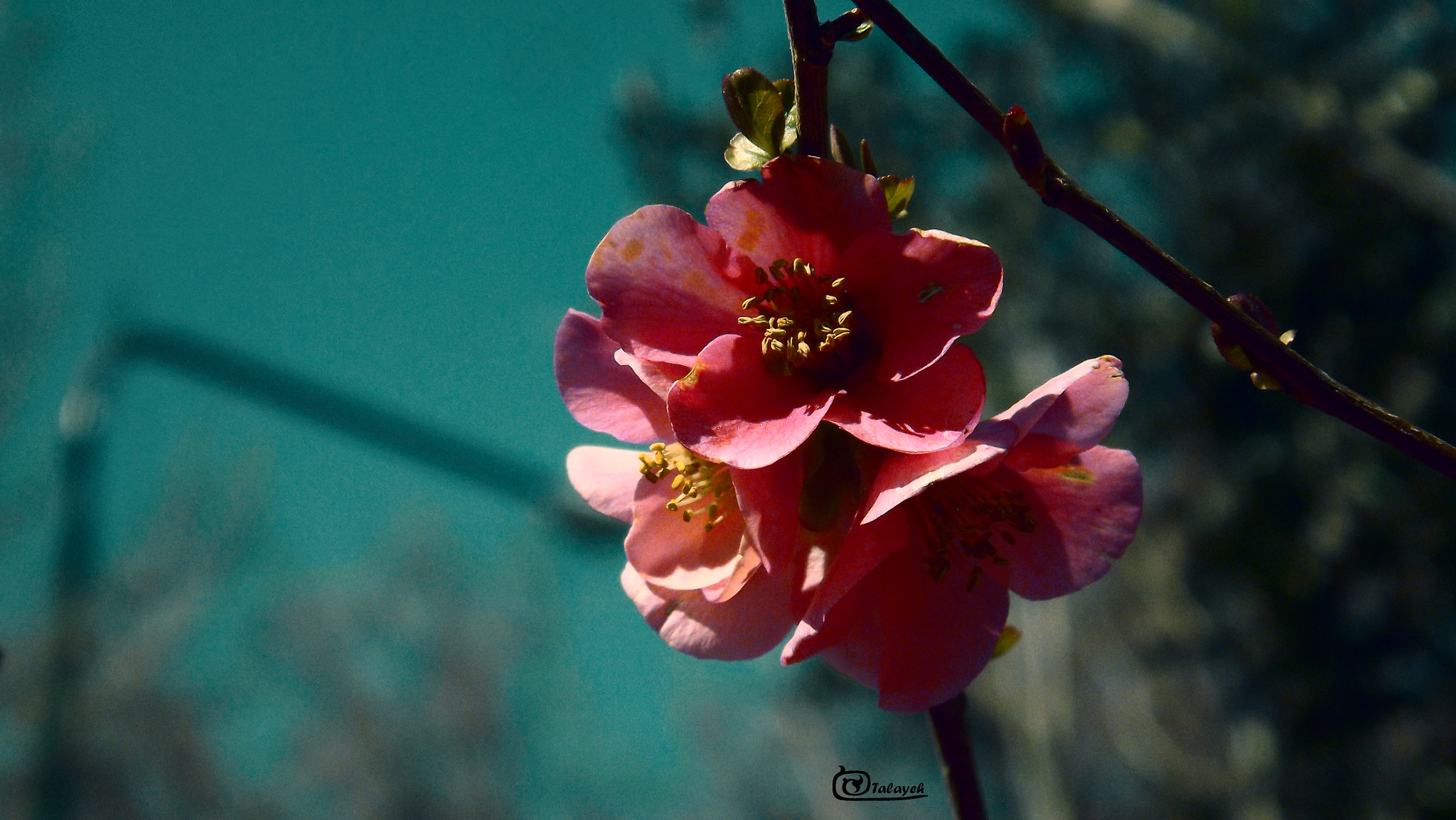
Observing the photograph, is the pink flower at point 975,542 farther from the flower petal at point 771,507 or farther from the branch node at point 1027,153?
the branch node at point 1027,153

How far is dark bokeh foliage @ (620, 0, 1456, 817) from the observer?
3.32 metres

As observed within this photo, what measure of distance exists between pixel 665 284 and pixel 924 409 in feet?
0.60

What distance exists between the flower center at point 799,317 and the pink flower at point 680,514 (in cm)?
7

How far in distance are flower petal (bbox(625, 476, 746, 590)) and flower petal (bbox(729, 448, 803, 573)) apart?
8 cm

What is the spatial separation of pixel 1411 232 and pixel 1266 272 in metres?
0.49

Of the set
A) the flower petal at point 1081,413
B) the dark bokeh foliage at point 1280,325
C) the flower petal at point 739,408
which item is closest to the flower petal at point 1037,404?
the flower petal at point 1081,413

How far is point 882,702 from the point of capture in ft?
1.88

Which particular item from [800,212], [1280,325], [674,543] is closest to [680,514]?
[674,543]

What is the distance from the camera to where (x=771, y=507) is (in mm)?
560

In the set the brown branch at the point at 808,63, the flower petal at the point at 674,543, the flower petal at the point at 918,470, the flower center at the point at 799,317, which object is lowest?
the flower petal at the point at 674,543

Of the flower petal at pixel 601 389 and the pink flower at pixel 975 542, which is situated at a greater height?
the flower petal at pixel 601 389

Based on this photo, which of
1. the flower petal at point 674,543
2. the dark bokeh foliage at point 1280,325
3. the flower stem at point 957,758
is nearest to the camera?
the flower stem at point 957,758

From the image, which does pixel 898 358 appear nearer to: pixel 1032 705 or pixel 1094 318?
pixel 1032 705

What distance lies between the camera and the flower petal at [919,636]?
0.58 metres
